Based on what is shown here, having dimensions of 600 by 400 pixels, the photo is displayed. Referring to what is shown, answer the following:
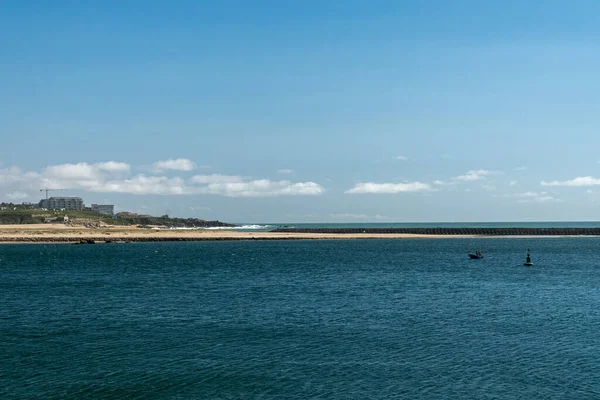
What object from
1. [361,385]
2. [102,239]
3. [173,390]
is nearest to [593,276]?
[361,385]

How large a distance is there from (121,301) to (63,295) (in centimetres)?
715

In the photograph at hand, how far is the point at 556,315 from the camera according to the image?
145 feet

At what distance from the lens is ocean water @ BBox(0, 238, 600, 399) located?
26375 millimetres

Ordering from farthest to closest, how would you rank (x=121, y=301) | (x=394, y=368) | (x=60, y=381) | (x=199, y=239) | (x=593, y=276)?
(x=199, y=239), (x=593, y=276), (x=121, y=301), (x=394, y=368), (x=60, y=381)

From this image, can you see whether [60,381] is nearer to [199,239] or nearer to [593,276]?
[593,276]

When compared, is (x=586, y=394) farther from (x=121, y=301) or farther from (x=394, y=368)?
(x=121, y=301)

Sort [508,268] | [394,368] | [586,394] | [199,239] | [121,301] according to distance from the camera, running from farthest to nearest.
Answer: [199,239], [508,268], [121,301], [394,368], [586,394]

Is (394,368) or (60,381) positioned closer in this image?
(60,381)

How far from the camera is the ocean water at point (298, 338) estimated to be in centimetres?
2638

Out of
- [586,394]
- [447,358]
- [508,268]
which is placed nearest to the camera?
[586,394]

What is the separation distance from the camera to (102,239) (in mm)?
165375

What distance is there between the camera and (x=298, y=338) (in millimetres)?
35531

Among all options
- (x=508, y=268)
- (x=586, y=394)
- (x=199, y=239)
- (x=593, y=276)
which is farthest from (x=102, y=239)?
(x=586, y=394)

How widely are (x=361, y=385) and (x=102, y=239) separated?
5886 inches
